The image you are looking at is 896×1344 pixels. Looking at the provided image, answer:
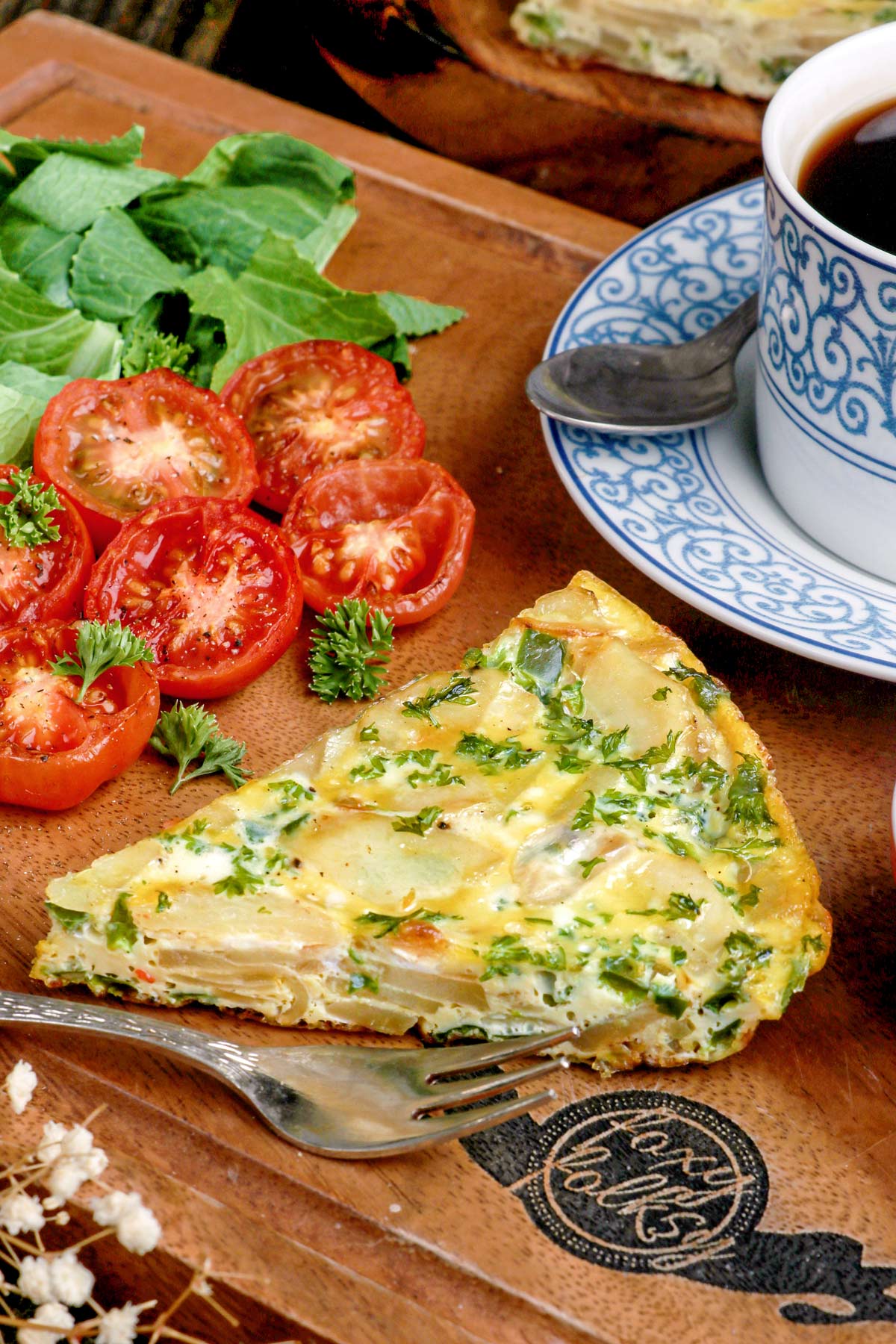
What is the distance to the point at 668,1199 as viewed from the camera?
6.18 feet

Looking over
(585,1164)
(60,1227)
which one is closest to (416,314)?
(585,1164)

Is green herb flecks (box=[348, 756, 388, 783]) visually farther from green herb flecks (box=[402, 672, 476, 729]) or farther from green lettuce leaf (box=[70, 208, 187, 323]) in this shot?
green lettuce leaf (box=[70, 208, 187, 323])

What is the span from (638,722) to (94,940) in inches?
35.8

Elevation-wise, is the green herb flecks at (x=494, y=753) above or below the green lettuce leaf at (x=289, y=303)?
below

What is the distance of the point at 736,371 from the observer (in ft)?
9.45

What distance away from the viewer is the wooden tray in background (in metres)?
4.25

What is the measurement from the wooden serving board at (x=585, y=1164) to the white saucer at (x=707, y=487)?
258 mm

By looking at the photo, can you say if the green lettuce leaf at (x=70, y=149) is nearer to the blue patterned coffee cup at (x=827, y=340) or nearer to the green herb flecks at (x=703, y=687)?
the blue patterned coffee cup at (x=827, y=340)

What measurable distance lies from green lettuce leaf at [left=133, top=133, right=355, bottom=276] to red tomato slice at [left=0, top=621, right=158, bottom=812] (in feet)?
4.05

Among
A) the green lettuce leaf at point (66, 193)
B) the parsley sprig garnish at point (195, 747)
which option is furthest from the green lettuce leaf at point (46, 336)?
the parsley sprig garnish at point (195, 747)

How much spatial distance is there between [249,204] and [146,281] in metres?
0.40

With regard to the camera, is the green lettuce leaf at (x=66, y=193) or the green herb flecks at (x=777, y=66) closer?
the green lettuce leaf at (x=66, y=193)

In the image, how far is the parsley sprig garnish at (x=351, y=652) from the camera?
253 cm

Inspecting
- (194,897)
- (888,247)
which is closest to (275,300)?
(888,247)
